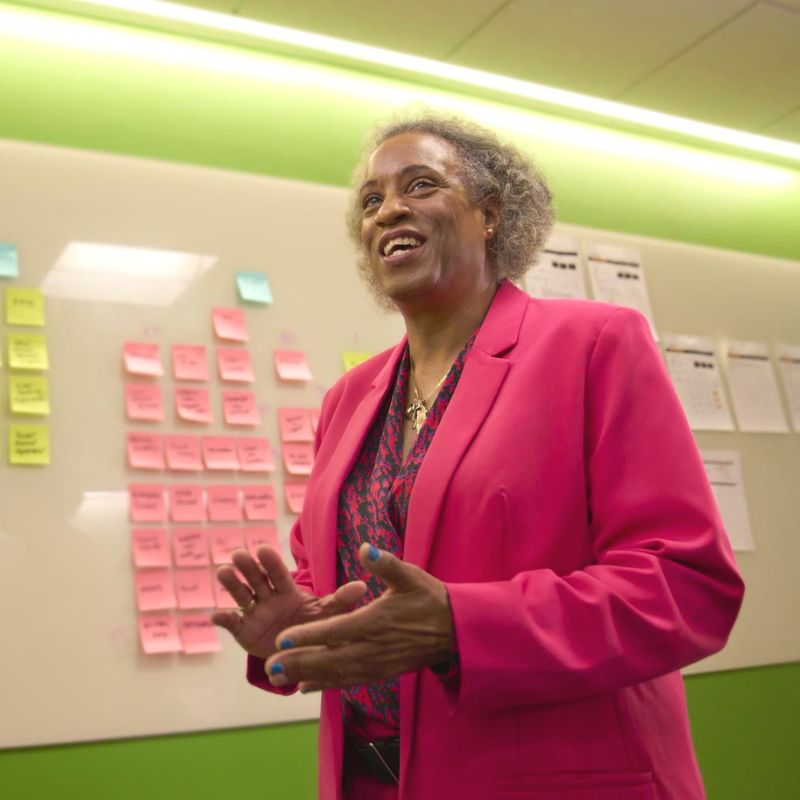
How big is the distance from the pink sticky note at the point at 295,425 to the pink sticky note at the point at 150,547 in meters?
0.41

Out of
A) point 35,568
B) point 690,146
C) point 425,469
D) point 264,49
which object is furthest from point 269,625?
point 690,146

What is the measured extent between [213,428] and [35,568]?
53cm

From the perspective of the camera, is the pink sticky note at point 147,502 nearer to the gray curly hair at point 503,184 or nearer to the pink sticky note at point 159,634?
the pink sticky note at point 159,634

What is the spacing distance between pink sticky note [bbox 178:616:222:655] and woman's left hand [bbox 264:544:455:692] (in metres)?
1.49

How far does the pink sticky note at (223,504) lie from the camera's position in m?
2.59

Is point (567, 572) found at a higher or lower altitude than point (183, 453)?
lower

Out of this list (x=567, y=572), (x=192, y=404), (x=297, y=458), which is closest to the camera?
(x=567, y=572)

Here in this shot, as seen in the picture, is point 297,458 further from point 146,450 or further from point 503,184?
point 503,184

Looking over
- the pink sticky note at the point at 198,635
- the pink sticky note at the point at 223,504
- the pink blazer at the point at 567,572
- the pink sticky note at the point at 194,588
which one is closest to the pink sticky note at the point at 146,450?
the pink sticky note at the point at 223,504

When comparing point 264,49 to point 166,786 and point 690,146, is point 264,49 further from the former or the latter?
point 166,786

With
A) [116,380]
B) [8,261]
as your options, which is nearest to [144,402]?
[116,380]

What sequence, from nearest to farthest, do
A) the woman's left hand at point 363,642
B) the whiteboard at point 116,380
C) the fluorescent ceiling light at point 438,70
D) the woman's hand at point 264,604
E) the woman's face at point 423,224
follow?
the woman's left hand at point 363,642, the woman's hand at point 264,604, the woman's face at point 423,224, the whiteboard at point 116,380, the fluorescent ceiling light at point 438,70

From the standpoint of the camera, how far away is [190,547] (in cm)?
254

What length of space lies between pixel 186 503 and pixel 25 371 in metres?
0.48
